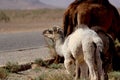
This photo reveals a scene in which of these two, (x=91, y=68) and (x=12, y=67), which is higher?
(x=91, y=68)

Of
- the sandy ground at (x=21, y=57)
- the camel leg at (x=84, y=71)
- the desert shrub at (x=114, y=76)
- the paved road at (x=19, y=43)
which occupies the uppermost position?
the camel leg at (x=84, y=71)

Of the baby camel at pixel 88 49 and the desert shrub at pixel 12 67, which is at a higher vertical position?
the baby camel at pixel 88 49

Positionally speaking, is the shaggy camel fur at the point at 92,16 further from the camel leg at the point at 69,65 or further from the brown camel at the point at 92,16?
the camel leg at the point at 69,65

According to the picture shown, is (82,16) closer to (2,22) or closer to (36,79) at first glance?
(36,79)

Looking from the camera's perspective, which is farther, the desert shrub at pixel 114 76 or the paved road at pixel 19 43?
the paved road at pixel 19 43

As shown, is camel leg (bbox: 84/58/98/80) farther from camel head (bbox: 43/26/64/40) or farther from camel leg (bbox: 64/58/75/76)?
camel head (bbox: 43/26/64/40)

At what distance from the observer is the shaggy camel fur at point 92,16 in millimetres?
Answer: 13719

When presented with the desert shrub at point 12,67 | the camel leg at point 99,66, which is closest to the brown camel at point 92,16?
the desert shrub at point 12,67

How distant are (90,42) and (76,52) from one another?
1.46 ft

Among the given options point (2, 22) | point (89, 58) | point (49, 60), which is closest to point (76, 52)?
point (89, 58)

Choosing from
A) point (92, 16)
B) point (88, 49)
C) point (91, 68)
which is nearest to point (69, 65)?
point (91, 68)

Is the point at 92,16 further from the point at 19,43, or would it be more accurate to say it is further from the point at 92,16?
the point at 19,43

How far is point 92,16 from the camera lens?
1381cm

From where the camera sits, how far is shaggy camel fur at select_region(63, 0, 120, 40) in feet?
45.0
